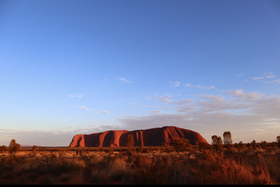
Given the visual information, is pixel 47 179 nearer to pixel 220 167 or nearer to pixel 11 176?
pixel 11 176

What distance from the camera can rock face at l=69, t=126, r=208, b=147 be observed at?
111 meters

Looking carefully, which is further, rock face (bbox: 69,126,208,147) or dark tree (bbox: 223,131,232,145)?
rock face (bbox: 69,126,208,147)

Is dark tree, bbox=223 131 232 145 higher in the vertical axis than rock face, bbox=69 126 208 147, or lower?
higher

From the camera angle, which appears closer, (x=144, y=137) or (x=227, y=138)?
(x=227, y=138)

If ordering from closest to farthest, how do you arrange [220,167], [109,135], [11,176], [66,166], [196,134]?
[220,167] < [11,176] < [66,166] < [196,134] < [109,135]

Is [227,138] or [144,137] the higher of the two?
[227,138]

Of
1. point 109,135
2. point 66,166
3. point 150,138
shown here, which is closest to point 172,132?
point 150,138

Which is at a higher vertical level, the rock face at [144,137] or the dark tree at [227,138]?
the dark tree at [227,138]

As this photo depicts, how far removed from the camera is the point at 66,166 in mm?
9680

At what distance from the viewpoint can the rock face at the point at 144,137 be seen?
363 ft

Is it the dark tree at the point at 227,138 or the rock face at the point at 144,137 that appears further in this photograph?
the rock face at the point at 144,137

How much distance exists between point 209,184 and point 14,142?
3226 cm

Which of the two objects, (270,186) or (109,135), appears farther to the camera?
(109,135)

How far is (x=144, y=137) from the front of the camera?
394ft
